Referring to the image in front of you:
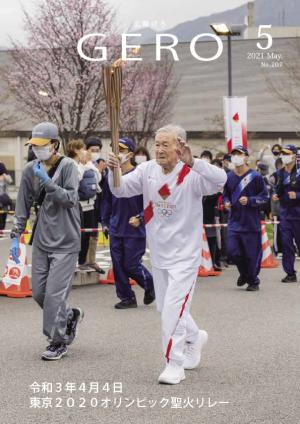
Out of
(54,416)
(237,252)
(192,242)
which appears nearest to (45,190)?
(192,242)

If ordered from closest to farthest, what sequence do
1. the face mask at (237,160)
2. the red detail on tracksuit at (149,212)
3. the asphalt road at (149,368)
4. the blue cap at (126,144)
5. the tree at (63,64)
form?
the asphalt road at (149,368), the red detail on tracksuit at (149,212), the blue cap at (126,144), the face mask at (237,160), the tree at (63,64)

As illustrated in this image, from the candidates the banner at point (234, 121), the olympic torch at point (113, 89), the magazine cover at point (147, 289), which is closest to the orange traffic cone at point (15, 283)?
the magazine cover at point (147, 289)

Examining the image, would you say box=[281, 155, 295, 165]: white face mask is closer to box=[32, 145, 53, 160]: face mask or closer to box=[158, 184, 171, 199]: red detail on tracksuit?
box=[32, 145, 53, 160]: face mask

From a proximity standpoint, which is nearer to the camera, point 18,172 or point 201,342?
point 201,342

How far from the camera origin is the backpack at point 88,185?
11.1m

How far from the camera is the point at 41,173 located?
22.8ft

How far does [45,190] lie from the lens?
7.07m

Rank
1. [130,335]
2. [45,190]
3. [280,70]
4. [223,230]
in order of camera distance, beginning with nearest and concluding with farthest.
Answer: [45,190] < [130,335] < [223,230] < [280,70]

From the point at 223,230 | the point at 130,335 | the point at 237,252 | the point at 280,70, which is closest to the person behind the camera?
the point at 130,335

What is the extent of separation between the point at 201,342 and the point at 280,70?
38.3 m

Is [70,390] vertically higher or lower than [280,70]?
lower

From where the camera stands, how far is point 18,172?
154 ft

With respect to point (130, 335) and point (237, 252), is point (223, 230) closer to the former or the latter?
point (237, 252)

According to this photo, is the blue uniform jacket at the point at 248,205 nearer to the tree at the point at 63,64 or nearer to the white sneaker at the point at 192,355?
the white sneaker at the point at 192,355
